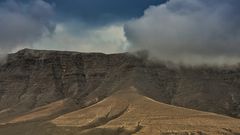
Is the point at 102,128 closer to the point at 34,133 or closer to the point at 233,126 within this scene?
the point at 34,133

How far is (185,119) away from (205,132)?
55.0 feet

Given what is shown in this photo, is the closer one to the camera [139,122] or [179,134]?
[179,134]

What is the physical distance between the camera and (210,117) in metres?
199

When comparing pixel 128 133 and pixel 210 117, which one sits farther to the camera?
pixel 210 117

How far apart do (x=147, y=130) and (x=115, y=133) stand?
1251cm

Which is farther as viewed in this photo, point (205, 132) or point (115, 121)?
point (115, 121)

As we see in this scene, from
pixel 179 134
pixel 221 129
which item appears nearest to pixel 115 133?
pixel 179 134

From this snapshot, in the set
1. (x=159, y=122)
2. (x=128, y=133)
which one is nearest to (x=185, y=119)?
(x=159, y=122)

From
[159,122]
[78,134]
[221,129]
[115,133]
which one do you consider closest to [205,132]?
[221,129]

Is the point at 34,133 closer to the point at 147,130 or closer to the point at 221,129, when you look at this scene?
the point at 147,130

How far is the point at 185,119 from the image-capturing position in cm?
19412

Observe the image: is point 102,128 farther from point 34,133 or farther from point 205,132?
point 205,132

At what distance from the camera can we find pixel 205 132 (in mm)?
178375

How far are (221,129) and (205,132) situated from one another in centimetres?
721
